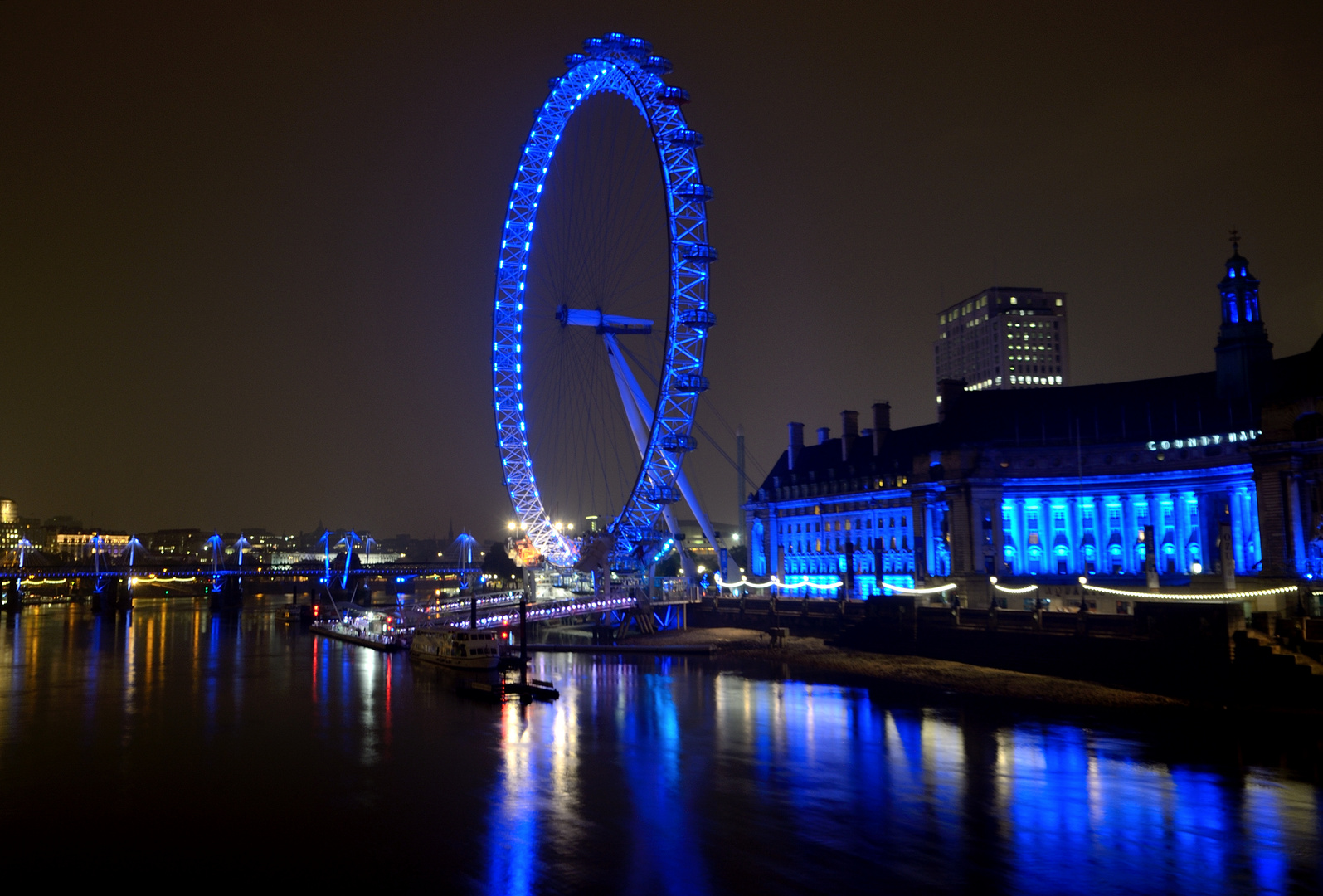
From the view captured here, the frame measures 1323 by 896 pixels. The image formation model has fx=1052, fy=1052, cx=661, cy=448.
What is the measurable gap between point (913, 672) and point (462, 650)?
82.6 ft

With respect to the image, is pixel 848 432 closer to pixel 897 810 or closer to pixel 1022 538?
pixel 1022 538

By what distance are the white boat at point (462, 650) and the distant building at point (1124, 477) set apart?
24113 mm

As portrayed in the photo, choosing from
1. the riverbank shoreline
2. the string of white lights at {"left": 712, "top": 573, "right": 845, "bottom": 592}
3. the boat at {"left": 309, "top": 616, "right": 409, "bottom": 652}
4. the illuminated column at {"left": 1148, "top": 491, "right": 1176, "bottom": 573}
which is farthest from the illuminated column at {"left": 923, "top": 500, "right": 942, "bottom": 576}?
the boat at {"left": 309, "top": 616, "right": 409, "bottom": 652}

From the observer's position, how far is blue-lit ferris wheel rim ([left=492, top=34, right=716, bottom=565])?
195 ft

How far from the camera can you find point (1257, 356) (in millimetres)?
68750

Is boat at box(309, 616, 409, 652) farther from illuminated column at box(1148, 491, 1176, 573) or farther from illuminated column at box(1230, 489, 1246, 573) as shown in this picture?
illuminated column at box(1230, 489, 1246, 573)

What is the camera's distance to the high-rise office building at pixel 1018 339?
6629 inches

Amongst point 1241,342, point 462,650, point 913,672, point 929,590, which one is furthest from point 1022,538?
point 462,650

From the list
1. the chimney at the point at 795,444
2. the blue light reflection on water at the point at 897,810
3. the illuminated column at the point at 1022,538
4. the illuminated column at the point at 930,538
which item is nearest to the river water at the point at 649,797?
the blue light reflection on water at the point at 897,810

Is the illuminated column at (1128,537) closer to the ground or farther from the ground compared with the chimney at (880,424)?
closer to the ground

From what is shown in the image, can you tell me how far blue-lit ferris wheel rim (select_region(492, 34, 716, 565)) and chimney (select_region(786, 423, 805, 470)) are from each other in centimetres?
3230

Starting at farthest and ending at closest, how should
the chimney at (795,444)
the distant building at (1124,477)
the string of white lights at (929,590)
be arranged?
1. the chimney at (795,444)
2. the string of white lights at (929,590)
3. the distant building at (1124,477)

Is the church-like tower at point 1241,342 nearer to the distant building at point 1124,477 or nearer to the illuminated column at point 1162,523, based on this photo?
the distant building at point 1124,477

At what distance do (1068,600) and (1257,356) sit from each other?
2292 centimetres
